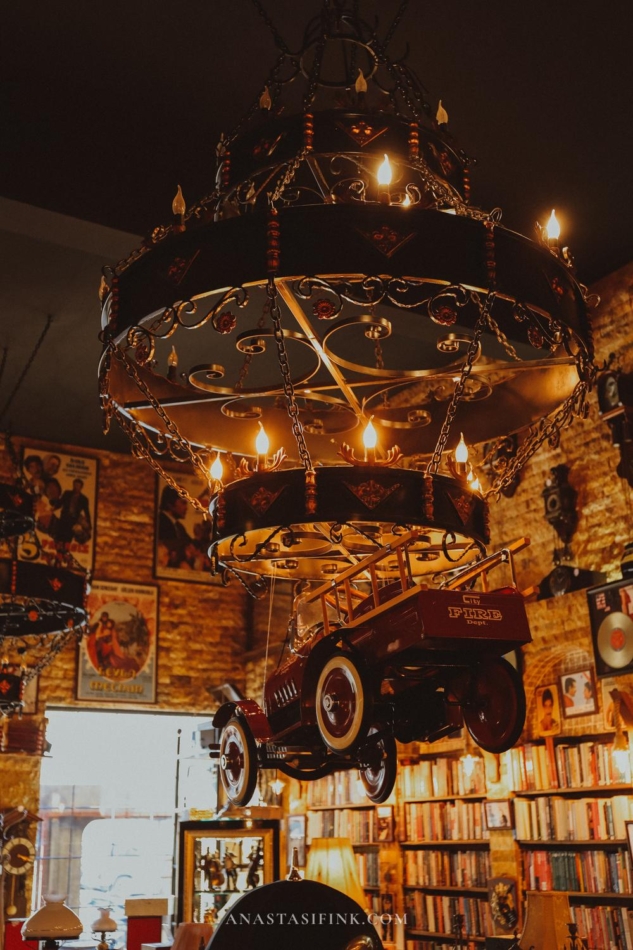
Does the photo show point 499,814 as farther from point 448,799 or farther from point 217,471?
point 217,471

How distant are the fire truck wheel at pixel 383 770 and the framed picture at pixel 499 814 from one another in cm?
388

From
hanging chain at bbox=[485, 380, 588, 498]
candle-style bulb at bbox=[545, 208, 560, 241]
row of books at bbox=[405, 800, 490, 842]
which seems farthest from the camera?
row of books at bbox=[405, 800, 490, 842]

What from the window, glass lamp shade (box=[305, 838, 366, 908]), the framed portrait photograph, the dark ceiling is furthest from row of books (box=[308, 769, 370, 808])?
the dark ceiling

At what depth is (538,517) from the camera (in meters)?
7.96

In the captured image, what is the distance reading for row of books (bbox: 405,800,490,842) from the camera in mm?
7812

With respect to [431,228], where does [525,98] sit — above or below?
above

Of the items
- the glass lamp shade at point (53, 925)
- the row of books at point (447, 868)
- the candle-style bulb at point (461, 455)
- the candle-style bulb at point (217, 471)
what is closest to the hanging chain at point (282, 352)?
the candle-style bulb at point (217, 471)

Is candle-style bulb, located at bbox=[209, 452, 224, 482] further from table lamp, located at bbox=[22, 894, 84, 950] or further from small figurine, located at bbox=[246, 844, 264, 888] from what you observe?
small figurine, located at bbox=[246, 844, 264, 888]

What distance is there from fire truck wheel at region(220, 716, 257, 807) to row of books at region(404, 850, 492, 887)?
433cm

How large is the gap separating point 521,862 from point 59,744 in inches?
221

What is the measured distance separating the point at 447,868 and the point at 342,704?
5679mm

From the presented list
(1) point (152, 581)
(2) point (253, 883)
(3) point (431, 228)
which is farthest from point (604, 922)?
(1) point (152, 581)

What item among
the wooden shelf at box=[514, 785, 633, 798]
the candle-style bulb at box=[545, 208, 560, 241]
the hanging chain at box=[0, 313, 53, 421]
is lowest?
the wooden shelf at box=[514, 785, 633, 798]

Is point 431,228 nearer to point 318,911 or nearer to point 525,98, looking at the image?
point 318,911
